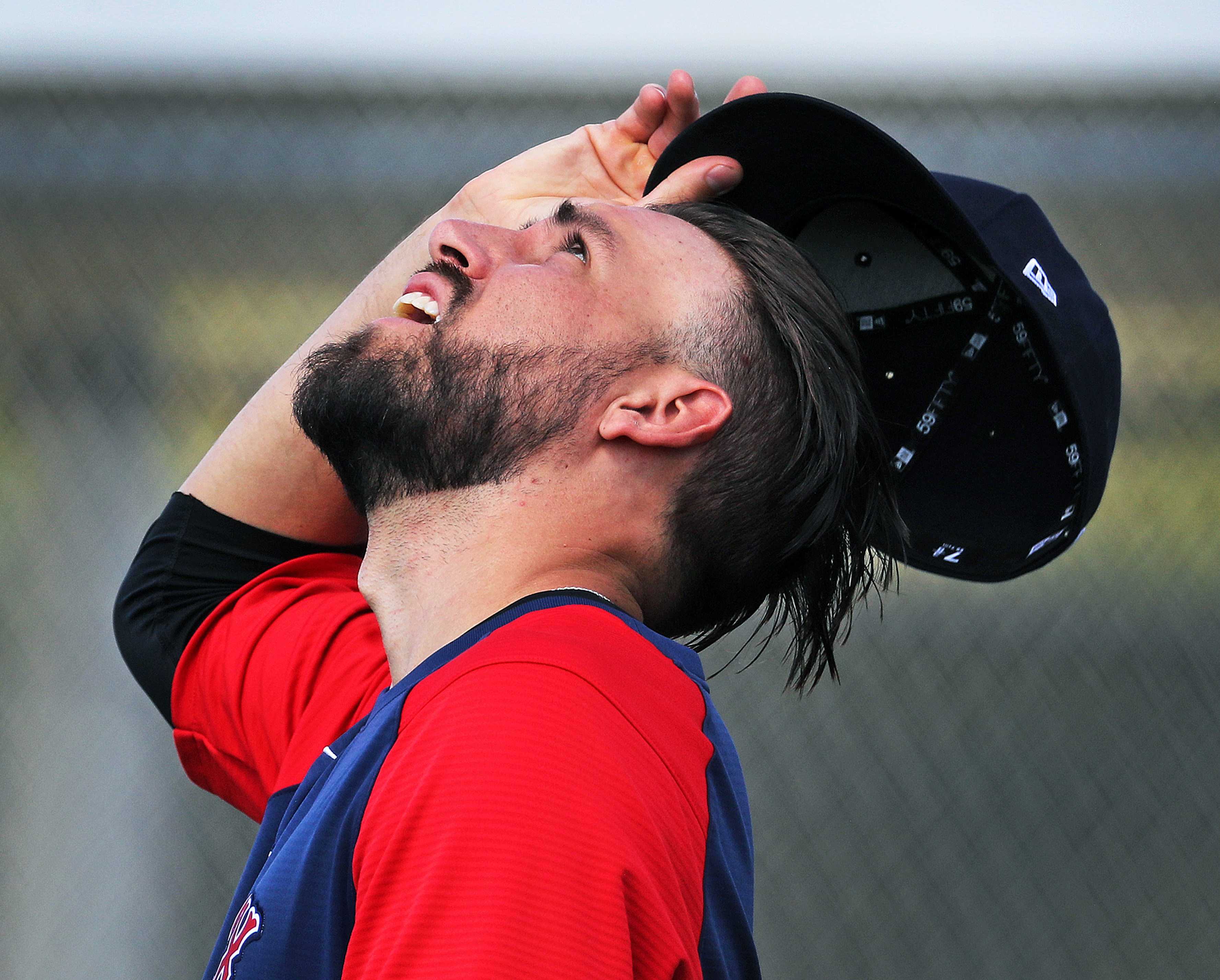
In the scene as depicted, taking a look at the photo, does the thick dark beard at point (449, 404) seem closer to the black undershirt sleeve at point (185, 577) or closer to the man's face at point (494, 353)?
the man's face at point (494, 353)

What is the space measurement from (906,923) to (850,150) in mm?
950

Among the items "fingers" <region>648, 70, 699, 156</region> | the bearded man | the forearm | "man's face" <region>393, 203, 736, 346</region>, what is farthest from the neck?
"fingers" <region>648, 70, 699, 156</region>

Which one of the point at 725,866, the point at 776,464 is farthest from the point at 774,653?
the point at 725,866

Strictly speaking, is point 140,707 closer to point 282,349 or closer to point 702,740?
point 282,349

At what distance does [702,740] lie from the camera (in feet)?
1.82

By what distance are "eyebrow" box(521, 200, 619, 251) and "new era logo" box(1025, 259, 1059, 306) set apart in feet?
1.02

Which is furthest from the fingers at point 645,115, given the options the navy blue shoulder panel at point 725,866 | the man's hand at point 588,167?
the navy blue shoulder panel at point 725,866

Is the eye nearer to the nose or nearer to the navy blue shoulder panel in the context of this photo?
the nose

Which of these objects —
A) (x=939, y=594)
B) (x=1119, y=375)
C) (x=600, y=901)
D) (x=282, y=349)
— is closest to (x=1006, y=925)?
(x=939, y=594)

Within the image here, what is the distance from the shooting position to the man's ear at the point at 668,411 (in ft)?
2.34

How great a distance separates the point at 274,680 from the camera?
33.5 inches

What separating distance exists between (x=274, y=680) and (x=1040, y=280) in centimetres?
69

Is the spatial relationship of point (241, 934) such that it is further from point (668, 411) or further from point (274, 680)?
point (668, 411)

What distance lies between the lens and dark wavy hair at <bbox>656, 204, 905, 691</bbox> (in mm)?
774
